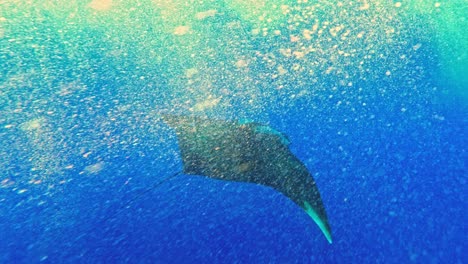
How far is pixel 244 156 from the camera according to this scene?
246cm

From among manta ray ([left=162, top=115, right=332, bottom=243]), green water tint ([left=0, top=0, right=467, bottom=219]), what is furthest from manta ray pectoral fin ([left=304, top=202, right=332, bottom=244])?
green water tint ([left=0, top=0, right=467, bottom=219])

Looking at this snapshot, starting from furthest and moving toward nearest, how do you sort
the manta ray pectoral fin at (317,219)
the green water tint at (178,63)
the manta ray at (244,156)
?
1. the green water tint at (178,63)
2. the manta ray at (244,156)
3. the manta ray pectoral fin at (317,219)

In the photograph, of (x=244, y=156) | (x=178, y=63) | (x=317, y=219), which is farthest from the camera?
(x=178, y=63)

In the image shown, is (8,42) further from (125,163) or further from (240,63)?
(240,63)

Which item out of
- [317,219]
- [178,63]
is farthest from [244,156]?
[178,63]

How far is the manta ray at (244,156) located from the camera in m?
1.98

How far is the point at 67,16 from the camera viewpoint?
396cm

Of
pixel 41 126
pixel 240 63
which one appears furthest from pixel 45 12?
pixel 240 63

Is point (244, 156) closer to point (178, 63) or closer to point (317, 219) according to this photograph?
point (317, 219)

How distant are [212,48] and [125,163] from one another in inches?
80.4

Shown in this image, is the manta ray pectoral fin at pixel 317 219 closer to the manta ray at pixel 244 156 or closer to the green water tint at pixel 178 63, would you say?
the manta ray at pixel 244 156

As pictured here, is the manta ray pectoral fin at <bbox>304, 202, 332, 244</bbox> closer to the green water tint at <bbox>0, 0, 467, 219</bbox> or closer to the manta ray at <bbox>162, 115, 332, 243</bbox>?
the manta ray at <bbox>162, 115, 332, 243</bbox>

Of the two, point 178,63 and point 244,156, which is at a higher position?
point 178,63

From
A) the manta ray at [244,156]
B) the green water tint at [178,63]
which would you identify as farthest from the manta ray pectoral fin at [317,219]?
the green water tint at [178,63]
